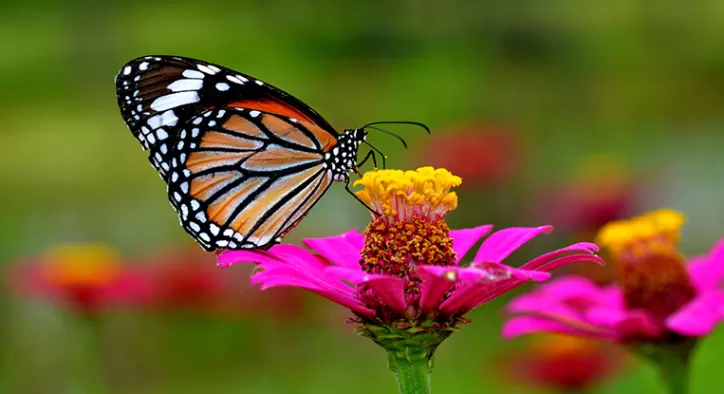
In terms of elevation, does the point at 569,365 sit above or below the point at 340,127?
below

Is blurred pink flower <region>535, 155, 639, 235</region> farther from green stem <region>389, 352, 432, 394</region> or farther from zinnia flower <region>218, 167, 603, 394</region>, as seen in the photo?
green stem <region>389, 352, 432, 394</region>

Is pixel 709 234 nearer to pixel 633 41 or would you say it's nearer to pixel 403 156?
pixel 403 156

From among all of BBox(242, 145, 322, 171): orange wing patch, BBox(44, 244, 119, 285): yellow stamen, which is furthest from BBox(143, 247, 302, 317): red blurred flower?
BBox(242, 145, 322, 171): orange wing patch

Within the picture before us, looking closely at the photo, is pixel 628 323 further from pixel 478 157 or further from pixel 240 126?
pixel 478 157

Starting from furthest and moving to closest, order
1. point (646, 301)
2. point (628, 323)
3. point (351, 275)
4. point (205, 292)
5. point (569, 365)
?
1. point (205, 292)
2. point (569, 365)
3. point (646, 301)
4. point (628, 323)
5. point (351, 275)

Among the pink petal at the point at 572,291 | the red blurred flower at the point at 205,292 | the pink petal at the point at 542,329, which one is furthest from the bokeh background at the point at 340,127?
the pink petal at the point at 542,329

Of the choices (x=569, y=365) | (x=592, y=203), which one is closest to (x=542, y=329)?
(x=569, y=365)
